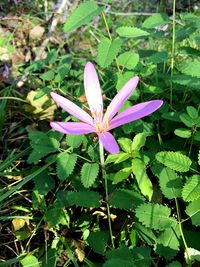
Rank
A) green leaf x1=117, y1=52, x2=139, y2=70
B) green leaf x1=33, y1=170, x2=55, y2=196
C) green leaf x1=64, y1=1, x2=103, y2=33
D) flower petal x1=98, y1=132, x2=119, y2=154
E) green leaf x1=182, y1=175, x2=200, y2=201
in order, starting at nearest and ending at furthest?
flower petal x1=98, y1=132, x2=119, y2=154 → green leaf x1=182, y1=175, x2=200, y2=201 → green leaf x1=64, y1=1, x2=103, y2=33 → green leaf x1=33, y1=170, x2=55, y2=196 → green leaf x1=117, y1=52, x2=139, y2=70

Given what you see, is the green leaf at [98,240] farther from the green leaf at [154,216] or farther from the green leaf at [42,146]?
the green leaf at [42,146]

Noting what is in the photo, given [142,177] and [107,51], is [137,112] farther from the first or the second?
[107,51]

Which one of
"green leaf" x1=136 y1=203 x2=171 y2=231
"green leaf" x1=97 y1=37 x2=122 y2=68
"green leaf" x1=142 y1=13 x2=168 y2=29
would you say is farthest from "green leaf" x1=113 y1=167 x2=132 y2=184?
"green leaf" x1=142 y1=13 x2=168 y2=29

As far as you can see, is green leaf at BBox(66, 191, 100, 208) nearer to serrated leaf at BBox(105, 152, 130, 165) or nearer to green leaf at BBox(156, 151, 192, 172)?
serrated leaf at BBox(105, 152, 130, 165)

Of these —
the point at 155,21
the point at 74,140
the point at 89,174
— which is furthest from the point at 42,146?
the point at 155,21

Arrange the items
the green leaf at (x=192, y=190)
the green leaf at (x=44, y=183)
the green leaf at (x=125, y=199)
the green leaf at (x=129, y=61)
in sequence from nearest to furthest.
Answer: the green leaf at (x=192, y=190) → the green leaf at (x=125, y=199) → the green leaf at (x=44, y=183) → the green leaf at (x=129, y=61)

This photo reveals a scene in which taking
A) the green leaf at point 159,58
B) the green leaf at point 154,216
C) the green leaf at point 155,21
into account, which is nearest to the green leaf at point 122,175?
the green leaf at point 154,216
